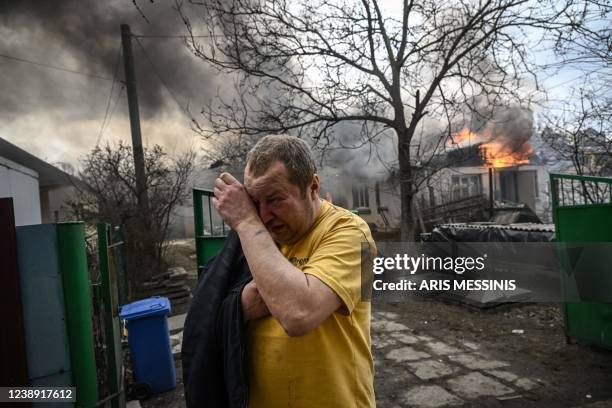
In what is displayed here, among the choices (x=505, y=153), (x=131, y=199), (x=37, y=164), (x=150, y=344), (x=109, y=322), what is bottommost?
(x=150, y=344)

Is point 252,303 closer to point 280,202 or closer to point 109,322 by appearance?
point 280,202

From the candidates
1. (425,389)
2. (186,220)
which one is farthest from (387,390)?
(186,220)

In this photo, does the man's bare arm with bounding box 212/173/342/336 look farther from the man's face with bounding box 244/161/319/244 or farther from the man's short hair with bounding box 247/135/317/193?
the man's short hair with bounding box 247/135/317/193

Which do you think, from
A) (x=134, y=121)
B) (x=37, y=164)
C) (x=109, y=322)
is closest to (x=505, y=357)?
(x=109, y=322)

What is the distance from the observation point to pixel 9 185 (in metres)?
10.7

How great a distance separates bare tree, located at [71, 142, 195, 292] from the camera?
912cm

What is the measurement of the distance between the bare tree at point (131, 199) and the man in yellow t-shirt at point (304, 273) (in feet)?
27.7

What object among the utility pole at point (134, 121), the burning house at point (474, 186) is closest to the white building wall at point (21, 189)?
the utility pole at point (134, 121)

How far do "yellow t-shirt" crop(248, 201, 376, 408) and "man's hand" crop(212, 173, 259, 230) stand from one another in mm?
233

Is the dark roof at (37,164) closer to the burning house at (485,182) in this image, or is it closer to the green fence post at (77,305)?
the green fence post at (77,305)

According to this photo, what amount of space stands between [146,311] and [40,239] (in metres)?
1.58

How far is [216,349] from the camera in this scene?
125 centimetres

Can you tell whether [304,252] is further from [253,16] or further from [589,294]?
[253,16]

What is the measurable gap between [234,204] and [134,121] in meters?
10.3
